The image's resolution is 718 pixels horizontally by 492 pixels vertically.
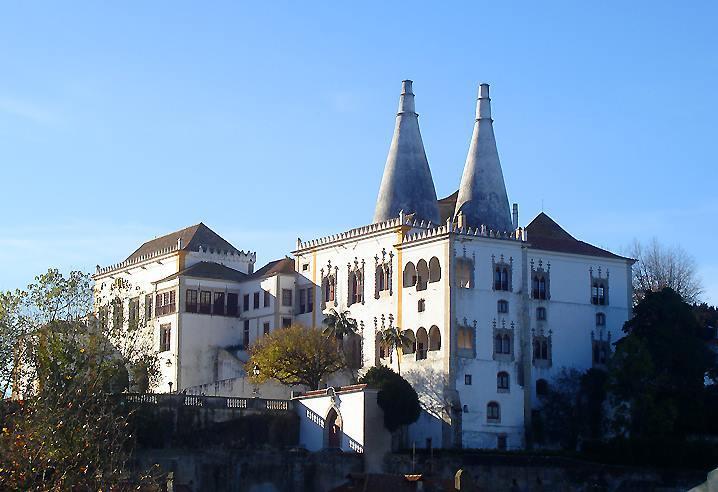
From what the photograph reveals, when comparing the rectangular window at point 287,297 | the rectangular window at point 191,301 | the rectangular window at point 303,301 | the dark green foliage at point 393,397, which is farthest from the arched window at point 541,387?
the rectangular window at point 191,301

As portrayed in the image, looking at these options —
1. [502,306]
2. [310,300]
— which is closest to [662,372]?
[502,306]

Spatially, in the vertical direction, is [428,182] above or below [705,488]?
above

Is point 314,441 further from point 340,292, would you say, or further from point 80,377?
point 80,377

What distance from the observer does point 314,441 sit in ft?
268

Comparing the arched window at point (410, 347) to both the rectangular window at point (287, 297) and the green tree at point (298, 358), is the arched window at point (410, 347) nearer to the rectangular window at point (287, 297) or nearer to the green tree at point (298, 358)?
the green tree at point (298, 358)

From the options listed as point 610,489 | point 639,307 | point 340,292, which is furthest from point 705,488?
point 340,292

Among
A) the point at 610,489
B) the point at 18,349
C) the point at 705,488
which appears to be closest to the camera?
the point at 705,488

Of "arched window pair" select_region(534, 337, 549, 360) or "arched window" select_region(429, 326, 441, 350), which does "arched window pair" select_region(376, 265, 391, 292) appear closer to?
"arched window" select_region(429, 326, 441, 350)

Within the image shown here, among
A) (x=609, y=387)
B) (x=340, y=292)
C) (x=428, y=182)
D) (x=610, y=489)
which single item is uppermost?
(x=428, y=182)

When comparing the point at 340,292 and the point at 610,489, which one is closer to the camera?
the point at 610,489

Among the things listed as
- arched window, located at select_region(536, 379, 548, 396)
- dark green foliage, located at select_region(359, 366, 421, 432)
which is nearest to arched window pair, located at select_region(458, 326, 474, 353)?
dark green foliage, located at select_region(359, 366, 421, 432)

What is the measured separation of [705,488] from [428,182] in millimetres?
73062

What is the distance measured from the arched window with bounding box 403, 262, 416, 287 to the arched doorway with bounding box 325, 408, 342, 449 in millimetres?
9598

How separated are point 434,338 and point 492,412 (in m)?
4.91
